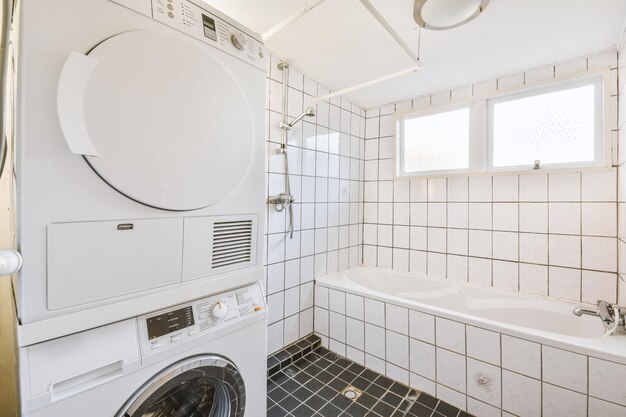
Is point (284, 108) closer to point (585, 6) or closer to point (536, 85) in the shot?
point (585, 6)

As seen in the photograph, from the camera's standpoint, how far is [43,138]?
617 mm

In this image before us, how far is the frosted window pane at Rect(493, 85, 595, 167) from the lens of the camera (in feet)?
6.05

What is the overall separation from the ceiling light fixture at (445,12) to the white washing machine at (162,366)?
147cm

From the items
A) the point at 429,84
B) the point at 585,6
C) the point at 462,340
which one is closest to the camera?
the point at 585,6

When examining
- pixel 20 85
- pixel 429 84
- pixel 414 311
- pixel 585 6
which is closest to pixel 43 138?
pixel 20 85

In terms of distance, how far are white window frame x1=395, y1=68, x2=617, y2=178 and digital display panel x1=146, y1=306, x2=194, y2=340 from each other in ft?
7.14

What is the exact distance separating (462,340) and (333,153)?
1665 millimetres

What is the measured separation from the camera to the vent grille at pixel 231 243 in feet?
3.13

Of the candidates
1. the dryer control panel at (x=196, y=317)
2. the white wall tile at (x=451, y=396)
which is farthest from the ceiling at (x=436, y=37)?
the white wall tile at (x=451, y=396)

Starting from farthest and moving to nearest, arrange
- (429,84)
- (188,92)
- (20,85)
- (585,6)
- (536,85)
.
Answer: (429,84) → (536,85) → (585,6) → (188,92) → (20,85)

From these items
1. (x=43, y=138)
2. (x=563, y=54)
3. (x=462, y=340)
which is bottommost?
(x=462, y=340)

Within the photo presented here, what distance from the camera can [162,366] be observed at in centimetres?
77

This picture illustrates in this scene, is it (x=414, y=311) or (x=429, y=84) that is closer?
(x=414, y=311)

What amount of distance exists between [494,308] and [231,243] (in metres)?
2.01
